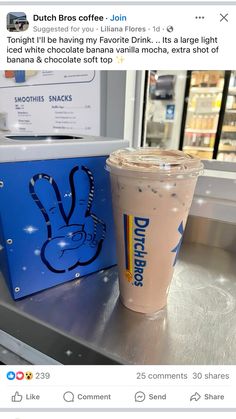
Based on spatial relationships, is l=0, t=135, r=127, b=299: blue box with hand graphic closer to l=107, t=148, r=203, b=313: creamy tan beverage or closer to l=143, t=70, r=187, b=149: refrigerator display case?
l=107, t=148, r=203, b=313: creamy tan beverage

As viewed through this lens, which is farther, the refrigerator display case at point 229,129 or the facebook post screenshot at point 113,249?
the refrigerator display case at point 229,129

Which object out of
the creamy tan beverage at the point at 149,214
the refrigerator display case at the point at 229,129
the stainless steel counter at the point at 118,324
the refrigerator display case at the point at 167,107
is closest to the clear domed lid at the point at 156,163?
the creamy tan beverage at the point at 149,214

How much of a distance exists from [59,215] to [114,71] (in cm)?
61

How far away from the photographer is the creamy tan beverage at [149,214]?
1.23 ft

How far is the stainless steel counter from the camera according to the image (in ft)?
1.31
